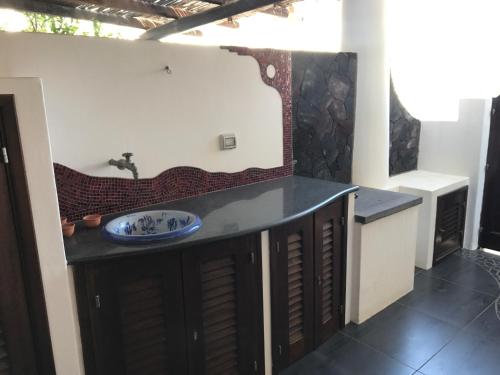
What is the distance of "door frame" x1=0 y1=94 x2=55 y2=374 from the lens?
1.15 m

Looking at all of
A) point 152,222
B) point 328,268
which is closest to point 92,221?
point 152,222

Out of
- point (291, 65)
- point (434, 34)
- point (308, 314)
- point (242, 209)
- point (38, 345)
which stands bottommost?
point (308, 314)

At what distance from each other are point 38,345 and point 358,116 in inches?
105

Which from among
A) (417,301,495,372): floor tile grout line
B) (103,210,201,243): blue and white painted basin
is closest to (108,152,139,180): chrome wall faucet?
(103,210,201,243): blue and white painted basin

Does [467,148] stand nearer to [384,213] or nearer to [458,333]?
[384,213]

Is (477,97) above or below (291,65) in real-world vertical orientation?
below

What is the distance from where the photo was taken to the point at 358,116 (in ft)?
10.1

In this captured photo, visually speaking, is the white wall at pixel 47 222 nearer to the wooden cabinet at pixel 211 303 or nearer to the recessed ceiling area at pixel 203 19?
the wooden cabinet at pixel 211 303

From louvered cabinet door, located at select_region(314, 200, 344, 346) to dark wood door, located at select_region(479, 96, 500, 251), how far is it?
2.08 metres

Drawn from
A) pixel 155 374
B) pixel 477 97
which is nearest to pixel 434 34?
pixel 477 97

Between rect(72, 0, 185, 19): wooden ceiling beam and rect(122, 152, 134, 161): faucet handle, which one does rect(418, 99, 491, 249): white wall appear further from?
rect(122, 152, 134, 161): faucet handle

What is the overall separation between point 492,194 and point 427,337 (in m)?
1.87

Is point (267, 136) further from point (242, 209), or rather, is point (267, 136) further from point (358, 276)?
point (358, 276)

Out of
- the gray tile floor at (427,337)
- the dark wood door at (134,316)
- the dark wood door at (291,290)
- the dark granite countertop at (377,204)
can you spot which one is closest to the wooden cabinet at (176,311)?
the dark wood door at (134,316)
